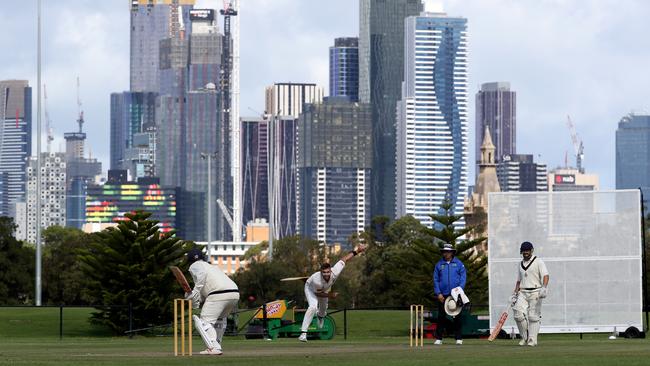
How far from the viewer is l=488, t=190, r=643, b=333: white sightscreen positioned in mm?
36344

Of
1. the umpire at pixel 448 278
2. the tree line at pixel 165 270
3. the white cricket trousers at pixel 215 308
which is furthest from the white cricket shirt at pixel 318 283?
the white cricket trousers at pixel 215 308

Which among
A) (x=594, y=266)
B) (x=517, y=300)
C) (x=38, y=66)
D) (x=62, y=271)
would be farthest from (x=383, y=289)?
(x=517, y=300)

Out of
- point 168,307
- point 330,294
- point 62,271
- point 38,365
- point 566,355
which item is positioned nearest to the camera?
point 38,365

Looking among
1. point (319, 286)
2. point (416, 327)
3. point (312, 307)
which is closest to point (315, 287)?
point (319, 286)

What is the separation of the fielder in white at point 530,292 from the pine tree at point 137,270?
2926 cm

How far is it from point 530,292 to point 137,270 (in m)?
32.4

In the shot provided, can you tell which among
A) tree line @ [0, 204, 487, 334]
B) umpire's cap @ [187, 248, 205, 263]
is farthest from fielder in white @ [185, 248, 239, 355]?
tree line @ [0, 204, 487, 334]

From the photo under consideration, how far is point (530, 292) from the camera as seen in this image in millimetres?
29031

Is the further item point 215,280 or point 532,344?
point 532,344

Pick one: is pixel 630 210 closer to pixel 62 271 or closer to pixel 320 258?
pixel 62 271

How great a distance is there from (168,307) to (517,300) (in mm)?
29706

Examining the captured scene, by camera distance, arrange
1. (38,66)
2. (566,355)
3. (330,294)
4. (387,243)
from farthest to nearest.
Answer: (387,243), (38,66), (330,294), (566,355)

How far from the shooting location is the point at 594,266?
36750mm

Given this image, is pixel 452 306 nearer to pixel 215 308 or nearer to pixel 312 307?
pixel 312 307
